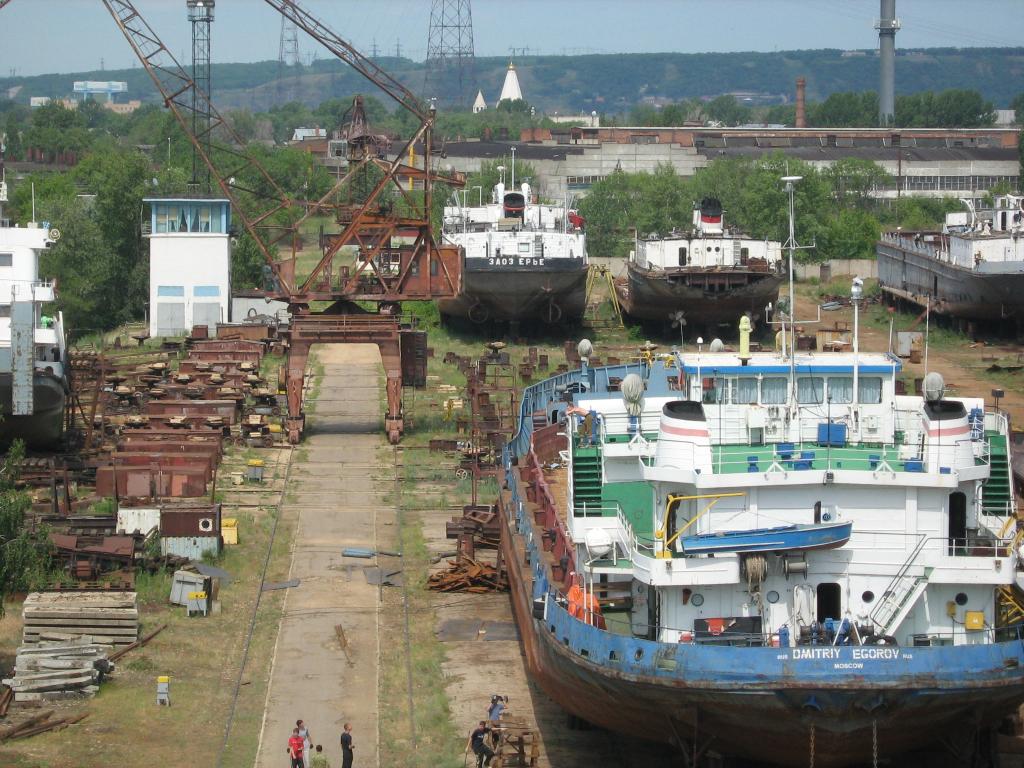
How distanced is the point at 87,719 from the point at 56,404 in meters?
18.6

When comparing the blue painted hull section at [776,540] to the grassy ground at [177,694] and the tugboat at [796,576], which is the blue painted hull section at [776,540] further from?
the grassy ground at [177,694]

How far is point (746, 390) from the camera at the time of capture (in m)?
24.7

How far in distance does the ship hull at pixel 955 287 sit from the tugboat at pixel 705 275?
20.0ft

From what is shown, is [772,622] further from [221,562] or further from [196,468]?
[196,468]

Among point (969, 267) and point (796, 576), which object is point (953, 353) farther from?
point (796, 576)

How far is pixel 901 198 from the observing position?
109 metres

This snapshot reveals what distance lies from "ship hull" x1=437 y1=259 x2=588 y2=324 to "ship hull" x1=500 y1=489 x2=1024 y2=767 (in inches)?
1470

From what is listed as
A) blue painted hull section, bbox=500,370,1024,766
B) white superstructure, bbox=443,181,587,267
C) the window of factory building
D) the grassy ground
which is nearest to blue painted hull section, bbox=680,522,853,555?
blue painted hull section, bbox=500,370,1024,766

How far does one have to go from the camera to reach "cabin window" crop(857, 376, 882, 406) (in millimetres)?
24375

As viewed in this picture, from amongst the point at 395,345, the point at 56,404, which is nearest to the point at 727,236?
the point at 395,345

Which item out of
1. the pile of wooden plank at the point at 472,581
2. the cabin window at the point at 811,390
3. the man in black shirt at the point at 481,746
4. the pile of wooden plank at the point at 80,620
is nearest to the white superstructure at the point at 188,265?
the pile of wooden plank at the point at 472,581

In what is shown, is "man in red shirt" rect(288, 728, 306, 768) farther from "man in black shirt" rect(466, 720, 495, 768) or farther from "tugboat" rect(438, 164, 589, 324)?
"tugboat" rect(438, 164, 589, 324)

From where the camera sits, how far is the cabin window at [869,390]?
80.0 ft

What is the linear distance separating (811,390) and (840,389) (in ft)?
1.31
